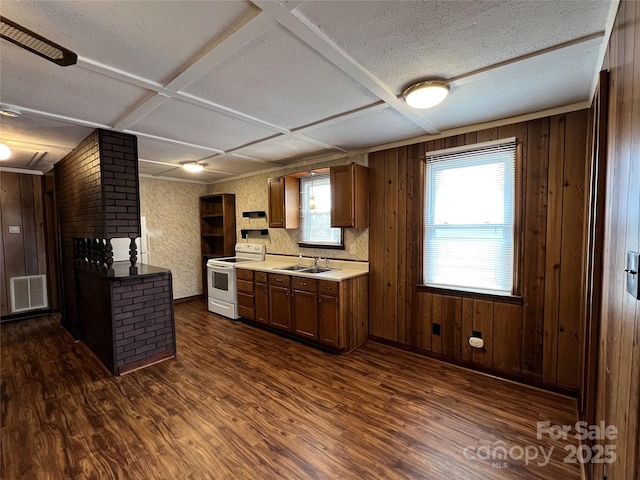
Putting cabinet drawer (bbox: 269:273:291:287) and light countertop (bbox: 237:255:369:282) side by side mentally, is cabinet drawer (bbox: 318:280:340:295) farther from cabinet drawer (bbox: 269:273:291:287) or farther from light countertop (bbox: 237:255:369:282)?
cabinet drawer (bbox: 269:273:291:287)

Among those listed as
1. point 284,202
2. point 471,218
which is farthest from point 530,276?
point 284,202

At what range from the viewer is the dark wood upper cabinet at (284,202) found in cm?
418

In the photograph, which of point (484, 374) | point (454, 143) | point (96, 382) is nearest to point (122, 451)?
point (96, 382)

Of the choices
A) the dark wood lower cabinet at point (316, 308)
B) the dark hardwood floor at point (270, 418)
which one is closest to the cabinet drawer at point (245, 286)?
the dark wood lower cabinet at point (316, 308)

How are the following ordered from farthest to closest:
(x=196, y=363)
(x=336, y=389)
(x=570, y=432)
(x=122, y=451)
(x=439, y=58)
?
1. (x=196, y=363)
2. (x=336, y=389)
3. (x=570, y=432)
4. (x=122, y=451)
5. (x=439, y=58)

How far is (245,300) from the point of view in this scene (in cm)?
431

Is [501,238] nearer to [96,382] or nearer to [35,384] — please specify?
[96,382]

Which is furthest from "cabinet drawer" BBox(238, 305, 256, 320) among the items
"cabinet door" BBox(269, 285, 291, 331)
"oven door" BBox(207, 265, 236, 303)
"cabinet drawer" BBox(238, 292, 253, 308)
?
"cabinet door" BBox(269, 285, 291, 331)

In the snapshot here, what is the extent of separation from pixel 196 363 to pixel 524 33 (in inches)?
149

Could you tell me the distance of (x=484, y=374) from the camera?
276 centimetres

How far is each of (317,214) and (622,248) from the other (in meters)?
3.33

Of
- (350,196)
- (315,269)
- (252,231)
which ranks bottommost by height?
(315,269)

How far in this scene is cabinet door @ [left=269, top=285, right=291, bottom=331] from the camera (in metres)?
3.72

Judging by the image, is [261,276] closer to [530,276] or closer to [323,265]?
[323,265]
